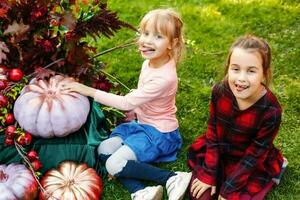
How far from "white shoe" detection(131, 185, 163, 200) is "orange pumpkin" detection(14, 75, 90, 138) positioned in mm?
549

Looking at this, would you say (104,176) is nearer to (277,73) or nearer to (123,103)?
(123,103)

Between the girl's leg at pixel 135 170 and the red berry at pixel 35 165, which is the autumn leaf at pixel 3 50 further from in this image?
the girl's leg at pixel 135 170

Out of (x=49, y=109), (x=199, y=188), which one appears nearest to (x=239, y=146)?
(x=199, y=188)

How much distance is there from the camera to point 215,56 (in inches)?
192

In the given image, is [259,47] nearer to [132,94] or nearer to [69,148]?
[132,94]

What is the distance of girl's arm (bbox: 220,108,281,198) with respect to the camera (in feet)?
10.2

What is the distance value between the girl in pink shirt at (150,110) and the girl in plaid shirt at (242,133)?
192 mm

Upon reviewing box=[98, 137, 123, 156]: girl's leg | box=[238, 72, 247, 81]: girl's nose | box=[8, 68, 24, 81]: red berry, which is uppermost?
box=[238, 72, 247, 81]: girl's nose

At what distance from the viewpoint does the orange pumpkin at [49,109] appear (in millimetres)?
3307

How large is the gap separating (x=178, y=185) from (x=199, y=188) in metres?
0.13

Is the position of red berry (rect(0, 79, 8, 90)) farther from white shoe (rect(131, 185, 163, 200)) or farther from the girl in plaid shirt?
the girl in plaid shirt

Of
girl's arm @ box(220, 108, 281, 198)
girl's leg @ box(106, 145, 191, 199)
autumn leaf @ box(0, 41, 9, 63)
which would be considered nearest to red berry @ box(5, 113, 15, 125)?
autumn leaf @ box(0, 41, 9, 63)

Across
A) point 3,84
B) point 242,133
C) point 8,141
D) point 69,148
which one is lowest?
point 69,148

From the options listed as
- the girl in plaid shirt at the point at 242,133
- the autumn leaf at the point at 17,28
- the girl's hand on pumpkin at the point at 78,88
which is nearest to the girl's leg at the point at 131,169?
the girl in plaid shirt at the point at 242,133
